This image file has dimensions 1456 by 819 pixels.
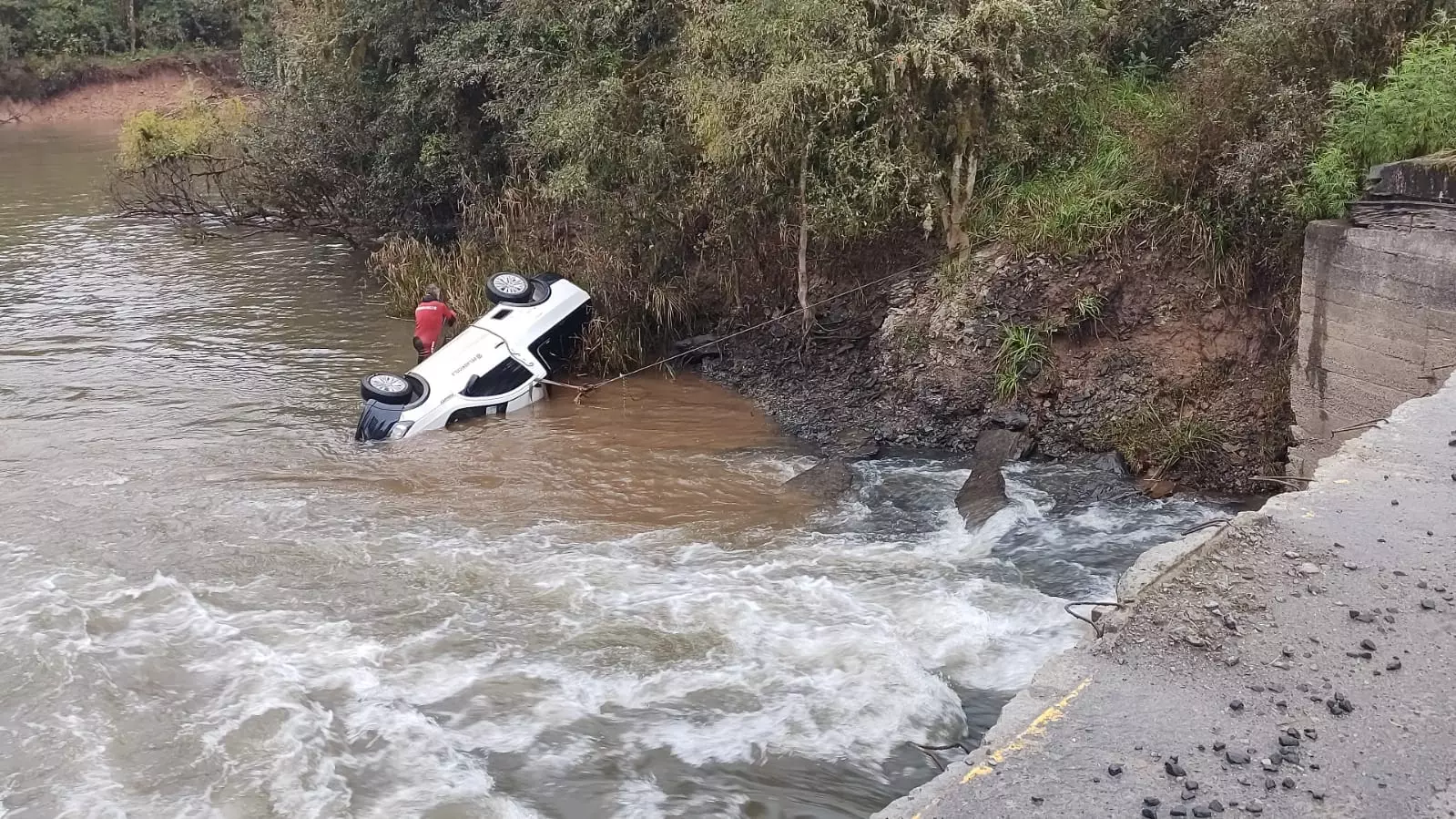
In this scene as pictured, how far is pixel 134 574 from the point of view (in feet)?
27.8

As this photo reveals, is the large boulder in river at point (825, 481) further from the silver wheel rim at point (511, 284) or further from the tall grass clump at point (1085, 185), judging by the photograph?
the silver wheel rim at point (511, 284)

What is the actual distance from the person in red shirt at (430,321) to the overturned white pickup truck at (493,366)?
0.74 m

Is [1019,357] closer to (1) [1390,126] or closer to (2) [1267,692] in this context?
(1) [1390,126]

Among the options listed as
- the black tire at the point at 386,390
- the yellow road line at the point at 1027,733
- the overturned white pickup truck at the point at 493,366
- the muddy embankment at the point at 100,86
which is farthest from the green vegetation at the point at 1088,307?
the muddy embankment at the point at 100,86

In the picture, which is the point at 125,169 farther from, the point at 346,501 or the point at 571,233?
the point at 346,501

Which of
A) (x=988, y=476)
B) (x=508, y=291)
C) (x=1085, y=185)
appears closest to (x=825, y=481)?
(x=988, y=476)

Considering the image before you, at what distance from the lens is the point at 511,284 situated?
41.1 feet

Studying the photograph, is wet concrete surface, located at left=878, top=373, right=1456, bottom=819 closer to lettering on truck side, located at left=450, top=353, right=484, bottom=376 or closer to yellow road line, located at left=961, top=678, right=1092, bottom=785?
yellow road line, located at left=961, top=678, right=1092, bottom=785

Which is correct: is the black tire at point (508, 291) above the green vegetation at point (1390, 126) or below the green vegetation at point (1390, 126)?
below

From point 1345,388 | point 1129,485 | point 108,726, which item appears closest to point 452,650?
point 108,726

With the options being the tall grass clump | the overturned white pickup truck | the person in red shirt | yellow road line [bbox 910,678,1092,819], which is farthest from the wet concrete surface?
the person in red shirt

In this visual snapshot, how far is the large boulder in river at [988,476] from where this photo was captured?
29.8 feet

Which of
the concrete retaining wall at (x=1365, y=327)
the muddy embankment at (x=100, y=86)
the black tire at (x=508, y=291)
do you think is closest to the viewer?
the concrete retaining wall at (x=1365, y=327)

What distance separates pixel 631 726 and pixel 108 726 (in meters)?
2.90
